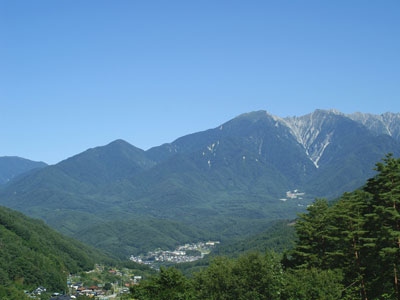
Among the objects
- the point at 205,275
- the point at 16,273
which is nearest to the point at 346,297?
the point at 205,275

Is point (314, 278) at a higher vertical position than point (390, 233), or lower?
lower

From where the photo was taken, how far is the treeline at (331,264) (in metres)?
49.8

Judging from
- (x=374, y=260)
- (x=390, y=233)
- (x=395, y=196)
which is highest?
(x=395, y=196)

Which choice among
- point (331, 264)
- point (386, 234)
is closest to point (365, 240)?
point (386, 234)

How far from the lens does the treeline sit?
1959 inches

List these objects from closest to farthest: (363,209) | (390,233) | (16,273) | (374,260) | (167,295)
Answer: (390,233)
(374,260)
(363,209)
(167,295)
(16,273)

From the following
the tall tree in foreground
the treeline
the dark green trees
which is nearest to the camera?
the tall tree in foreground

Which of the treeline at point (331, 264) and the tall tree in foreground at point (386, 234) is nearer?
the tall tree in foreground at point (386, 234)

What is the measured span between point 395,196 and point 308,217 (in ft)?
56.9

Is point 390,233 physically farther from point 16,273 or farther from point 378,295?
point 16,273

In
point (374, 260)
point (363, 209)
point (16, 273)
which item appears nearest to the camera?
point (374, 260)

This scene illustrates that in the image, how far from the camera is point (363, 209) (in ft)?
192

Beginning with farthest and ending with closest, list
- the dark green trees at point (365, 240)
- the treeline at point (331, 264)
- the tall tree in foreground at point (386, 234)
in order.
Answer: the treeline at point (331, 264) < the dark green trees at point (365, 240) < the tall tree in foreground at point (386, 234)

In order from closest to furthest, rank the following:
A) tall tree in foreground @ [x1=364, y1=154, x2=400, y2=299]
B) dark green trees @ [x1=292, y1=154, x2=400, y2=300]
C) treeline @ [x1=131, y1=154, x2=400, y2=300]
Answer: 1. tall tree in foreground @ [x1=364, y1=154, x2=400, y2=299]
2. dark green trees @ [x1=292, y1=154, x2=400, y2=300]
3. treeline @ [x1=131, y1=154, x2=400, y2=300]
